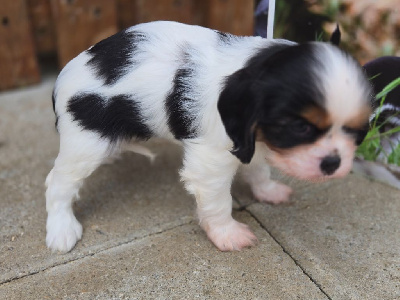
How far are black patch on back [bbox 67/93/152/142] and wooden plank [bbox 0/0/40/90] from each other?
2.45m

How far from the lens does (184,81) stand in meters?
2.70

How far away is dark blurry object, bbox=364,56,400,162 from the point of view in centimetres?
366

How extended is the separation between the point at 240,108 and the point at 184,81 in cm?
48

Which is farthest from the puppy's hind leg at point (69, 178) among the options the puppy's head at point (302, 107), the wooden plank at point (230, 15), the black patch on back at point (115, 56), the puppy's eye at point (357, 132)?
the wooden plank at point (230, 15)

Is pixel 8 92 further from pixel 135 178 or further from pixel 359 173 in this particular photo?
pixel 359 173

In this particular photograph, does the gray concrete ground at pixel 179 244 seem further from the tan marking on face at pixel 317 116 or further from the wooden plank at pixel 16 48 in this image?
the wooden plank at pixel 16 48

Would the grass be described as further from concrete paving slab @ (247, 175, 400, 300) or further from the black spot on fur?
the black spot on fur

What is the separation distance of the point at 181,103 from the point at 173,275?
1009 mm

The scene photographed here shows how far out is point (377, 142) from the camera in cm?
382

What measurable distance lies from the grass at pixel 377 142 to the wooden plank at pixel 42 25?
11.2 ft

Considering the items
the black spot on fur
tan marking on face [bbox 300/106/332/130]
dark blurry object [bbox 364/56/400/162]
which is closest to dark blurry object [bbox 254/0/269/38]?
dark blurry object [bbox 364/56/400/162]

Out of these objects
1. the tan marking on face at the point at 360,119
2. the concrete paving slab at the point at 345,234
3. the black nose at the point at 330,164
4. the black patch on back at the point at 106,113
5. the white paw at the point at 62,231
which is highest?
the tan marking on face at the point at 360,119

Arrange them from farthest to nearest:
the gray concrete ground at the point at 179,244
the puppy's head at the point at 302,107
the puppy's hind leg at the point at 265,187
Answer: the puppy's hind leg at the point at 265,187 < the gray concrete ground at the point at 179,244 < the puppy's head at the point at 302,107

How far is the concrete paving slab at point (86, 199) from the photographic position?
313cm
